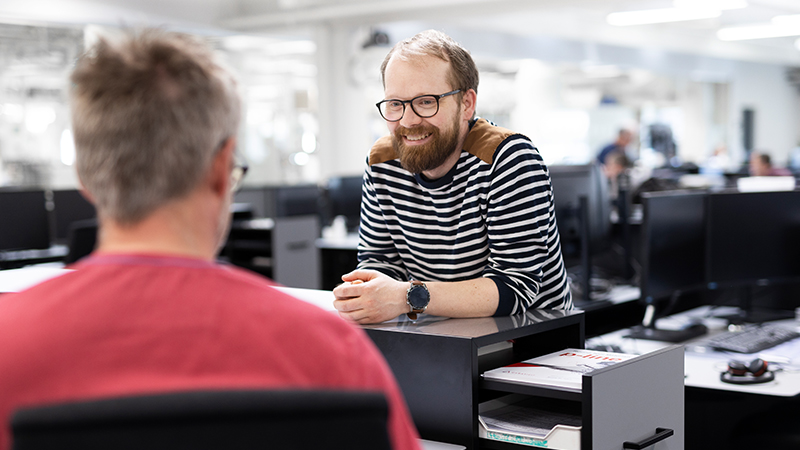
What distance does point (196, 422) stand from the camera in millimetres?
570

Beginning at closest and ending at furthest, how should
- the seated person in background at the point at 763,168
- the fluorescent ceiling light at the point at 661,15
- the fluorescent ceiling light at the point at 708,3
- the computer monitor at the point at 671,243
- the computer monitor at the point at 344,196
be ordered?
the computer monitor at the point at 671,243
the computer monitor at the point at 344,196
the seated person in background at the point at 763,168
the fluorescent ceiling light at the point at 708,3
the fluorescent ceiling light at the point at 661,15

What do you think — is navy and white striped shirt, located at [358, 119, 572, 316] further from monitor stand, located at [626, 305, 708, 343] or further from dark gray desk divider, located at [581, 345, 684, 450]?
monitor stand, located at [626, 305, 708, 343]

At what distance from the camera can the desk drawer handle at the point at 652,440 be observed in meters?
1.29

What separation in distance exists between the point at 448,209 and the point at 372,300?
12.5 inches

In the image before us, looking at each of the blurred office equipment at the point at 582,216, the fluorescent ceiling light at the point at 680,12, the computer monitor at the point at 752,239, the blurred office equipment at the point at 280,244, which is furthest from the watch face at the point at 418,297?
the fluorescent ceiling light at the point at 680,12

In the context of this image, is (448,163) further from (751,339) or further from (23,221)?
(23,221)

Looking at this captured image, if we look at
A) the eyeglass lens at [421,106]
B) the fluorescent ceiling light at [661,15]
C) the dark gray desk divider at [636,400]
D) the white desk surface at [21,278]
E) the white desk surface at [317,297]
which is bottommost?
the dark gray desk divider at [636,400]

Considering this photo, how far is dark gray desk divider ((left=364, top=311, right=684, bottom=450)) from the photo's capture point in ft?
4.10

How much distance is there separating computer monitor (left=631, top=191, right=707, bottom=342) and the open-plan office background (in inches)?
153

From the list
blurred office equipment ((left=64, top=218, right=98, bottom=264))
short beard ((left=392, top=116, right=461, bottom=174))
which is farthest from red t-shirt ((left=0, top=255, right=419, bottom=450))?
blurred office equipment ((left=64, top=218, right=98, bottom=264))

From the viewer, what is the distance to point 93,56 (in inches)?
29.1

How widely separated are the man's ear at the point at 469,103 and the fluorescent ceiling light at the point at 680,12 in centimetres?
757

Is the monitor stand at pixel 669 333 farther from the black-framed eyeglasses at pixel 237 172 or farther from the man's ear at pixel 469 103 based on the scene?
the black-framed eyeglasses at pixel 237 172

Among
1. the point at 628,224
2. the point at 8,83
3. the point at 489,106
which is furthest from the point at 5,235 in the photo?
the point at 489,106
